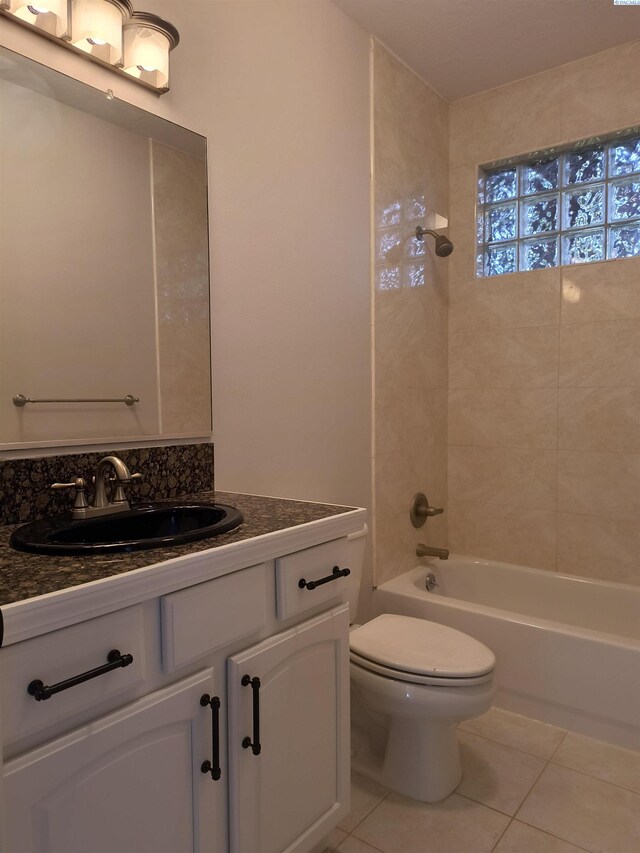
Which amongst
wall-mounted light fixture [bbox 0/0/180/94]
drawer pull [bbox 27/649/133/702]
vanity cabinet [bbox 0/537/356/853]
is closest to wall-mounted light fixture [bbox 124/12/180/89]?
wall-mounted light fixture [bbox 0/0/180/94]

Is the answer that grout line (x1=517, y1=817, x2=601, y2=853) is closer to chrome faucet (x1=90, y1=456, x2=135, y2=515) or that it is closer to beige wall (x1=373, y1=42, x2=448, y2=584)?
beige wall (x1=373, y1=42, x2=448, y2=584)

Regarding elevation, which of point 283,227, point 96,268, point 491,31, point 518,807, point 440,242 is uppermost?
point 491,31

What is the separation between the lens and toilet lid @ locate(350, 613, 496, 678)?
5.26 feet

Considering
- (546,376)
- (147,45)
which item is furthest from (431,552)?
(147,45)

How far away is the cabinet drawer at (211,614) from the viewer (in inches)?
36.5

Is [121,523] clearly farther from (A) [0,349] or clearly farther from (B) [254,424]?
(B) [254,424]

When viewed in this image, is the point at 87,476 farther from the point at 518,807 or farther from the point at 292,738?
the point at 518,807

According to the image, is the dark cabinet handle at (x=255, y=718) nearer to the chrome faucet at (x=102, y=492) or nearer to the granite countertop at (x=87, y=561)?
the granite countertop at (x=87, y=561)

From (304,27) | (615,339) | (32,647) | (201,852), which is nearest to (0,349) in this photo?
(32,647)

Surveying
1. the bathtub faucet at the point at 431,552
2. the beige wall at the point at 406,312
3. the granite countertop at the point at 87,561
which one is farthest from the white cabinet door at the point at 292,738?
the bathtub faucet at the point at 431,552

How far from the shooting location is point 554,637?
2014 millimetres

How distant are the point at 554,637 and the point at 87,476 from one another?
1.67 metres

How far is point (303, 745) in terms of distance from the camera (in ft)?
4.05

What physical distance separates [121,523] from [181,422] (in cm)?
36
